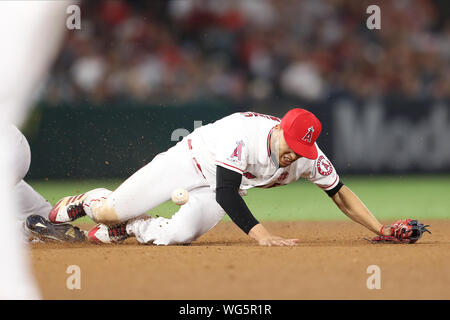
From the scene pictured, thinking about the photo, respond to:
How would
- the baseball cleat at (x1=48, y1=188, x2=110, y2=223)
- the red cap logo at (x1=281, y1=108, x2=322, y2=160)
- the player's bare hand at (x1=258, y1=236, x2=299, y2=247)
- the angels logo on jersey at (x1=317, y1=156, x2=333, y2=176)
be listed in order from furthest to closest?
the baseball cleat at (x1=48, y1=188, x2=110, y2=223) < the angels logo on jersey at (x1=317, y1=156, x2=333, y2=176) < the player's bare hand at (x1=258, y1=236, x2=299, y2=247) < the red cap logo at (x1=281, y1=108, x2=322, y2=160)

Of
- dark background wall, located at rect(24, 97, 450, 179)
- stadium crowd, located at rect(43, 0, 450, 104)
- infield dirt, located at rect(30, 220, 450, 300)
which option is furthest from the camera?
stadium crowd, located at rect(43, 0, 450, 104)

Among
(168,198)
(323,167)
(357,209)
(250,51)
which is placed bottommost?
(357,209)

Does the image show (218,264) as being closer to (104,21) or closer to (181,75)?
(181,75)

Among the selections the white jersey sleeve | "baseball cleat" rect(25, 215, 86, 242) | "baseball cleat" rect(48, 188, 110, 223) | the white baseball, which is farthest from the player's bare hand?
"baseball cleat" rect(25, 215, 86, 242)

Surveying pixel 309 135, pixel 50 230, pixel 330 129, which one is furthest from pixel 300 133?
pixel 330 129

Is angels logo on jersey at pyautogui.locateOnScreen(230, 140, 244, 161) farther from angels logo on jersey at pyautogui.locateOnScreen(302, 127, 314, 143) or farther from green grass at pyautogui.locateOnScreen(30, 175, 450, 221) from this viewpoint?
green grass at pyautogui.locateOnScreen(30, 175, 450, 221)

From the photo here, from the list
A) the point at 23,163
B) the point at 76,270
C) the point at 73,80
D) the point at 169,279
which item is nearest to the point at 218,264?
the point at 169,279

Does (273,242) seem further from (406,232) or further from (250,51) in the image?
(250,51)
